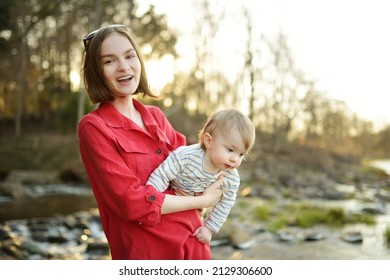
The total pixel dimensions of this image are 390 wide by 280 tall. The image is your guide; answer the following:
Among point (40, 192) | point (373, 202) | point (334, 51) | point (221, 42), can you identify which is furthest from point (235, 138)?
point (221, 42)

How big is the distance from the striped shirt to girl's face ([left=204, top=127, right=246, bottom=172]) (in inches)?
1.6

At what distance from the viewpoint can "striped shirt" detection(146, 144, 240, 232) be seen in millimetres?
1771

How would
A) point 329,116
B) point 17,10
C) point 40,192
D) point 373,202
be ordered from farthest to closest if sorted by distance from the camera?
point 329,116 → point 17,10 → point 40,192 → point 373,202

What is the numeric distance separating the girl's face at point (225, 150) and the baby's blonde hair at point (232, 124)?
0.05 feet

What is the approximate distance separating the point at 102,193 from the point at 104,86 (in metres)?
0.40

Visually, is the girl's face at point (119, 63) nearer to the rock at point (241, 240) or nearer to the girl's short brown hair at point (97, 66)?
the girl's short brown hair at point (97, 66)

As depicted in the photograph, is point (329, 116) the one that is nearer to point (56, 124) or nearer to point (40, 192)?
point (56, 124)

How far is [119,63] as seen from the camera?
1781 mm

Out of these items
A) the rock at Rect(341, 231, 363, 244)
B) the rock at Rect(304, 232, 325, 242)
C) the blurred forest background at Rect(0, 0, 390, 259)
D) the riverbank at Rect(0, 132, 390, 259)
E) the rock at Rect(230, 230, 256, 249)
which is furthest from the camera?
the blurred forest background at Rect(0, 0, 390, 259)

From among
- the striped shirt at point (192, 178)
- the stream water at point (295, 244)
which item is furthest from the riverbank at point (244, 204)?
the striped shirt at point (192, 178)

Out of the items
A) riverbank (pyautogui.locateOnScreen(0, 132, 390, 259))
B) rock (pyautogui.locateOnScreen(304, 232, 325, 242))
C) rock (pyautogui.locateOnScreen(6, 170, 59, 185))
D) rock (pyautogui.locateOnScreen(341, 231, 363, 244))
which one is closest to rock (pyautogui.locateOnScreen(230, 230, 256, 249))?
riverbank (pyautogui.locateOnScreen(0, 132, 390, 259))

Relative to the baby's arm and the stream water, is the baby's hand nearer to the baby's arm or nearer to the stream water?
the baby's arm

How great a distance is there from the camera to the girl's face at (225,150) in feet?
5.90

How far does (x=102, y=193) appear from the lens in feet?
5.70
